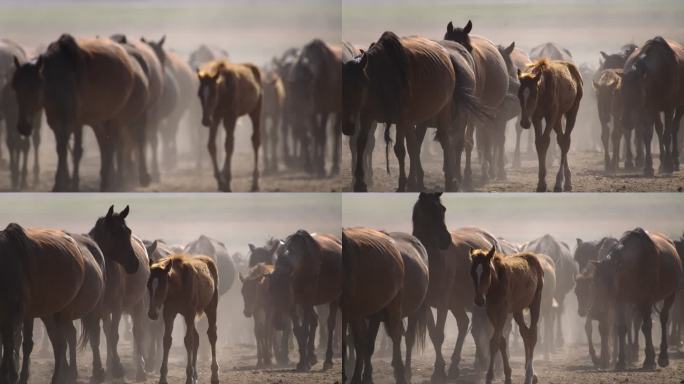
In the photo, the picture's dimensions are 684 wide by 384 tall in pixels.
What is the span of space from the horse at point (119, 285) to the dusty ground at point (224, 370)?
0.15 ft

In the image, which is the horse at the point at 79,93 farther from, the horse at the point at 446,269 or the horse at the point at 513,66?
the horse at the point at 513,66

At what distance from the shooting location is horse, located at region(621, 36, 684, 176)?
882 cm

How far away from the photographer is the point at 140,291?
27.0 ft

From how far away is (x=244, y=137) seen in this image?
27.6 ft

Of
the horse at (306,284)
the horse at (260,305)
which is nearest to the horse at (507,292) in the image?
the horse at (306,284)

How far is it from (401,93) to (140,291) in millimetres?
1864

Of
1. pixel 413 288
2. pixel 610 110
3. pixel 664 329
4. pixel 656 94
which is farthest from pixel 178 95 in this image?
pixel 664 329

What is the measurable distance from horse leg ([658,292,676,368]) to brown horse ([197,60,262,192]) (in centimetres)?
255

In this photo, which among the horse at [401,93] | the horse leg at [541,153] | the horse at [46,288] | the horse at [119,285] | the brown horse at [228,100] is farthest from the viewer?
the horse leg at [541,153]

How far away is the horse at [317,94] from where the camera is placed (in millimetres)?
8500

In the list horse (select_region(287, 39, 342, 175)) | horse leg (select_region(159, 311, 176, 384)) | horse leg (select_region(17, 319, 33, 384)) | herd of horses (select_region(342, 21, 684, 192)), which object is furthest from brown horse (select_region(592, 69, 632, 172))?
horse leg (select_region(17, 319, 33, 384))

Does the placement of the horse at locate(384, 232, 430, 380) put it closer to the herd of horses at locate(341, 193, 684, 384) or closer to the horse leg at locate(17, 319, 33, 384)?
the herd of horses at locate(341, 193, 684, 384)

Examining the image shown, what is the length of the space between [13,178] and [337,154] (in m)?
1.84

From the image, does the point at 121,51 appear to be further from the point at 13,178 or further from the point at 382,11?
the point at 382,11
